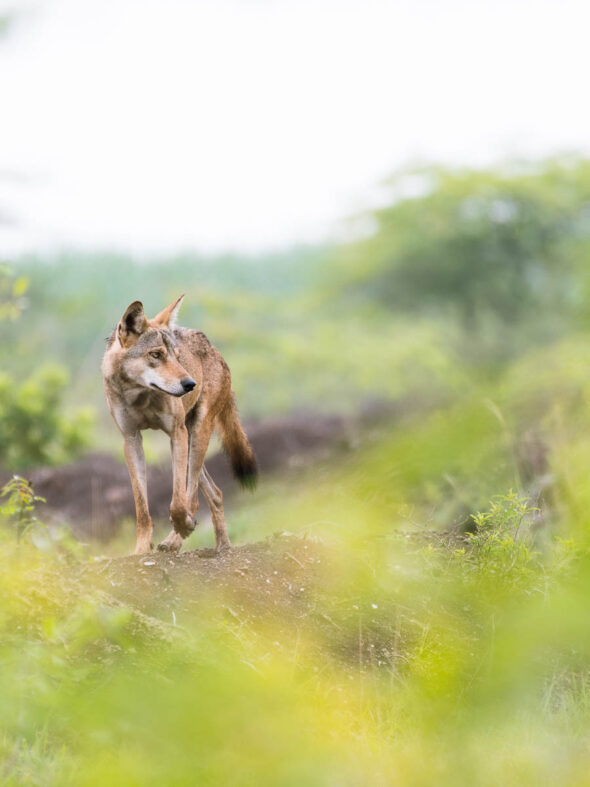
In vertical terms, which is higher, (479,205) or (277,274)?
(479,205)

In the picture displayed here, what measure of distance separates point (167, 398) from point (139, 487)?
23.6 inches

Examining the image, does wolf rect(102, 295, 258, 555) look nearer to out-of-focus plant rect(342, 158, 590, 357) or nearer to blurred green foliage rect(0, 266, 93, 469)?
blurred green foliage rect(0, 266, 93, 469)

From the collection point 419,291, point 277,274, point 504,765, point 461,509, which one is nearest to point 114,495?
point 461,509

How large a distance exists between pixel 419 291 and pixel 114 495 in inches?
504

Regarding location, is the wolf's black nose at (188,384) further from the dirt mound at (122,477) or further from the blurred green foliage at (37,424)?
the blurred green foliage at (37,424)

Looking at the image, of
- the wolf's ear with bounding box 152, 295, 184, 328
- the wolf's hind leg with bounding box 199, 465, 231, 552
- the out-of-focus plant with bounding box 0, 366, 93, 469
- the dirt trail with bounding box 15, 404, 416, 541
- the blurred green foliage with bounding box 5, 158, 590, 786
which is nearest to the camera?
the blurred green foliage with bounding box 5, 158, 590, 786

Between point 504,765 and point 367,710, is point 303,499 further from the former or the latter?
point 367,710

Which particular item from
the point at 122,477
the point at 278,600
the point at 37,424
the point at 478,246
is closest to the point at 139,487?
the point at 278,600

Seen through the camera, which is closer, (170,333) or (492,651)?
(492,651)

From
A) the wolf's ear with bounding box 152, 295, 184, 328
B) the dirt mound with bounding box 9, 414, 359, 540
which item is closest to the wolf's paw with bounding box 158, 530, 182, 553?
the wolf's ear with bounding box 152, 295, 184, 328

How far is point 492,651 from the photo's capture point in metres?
1.21

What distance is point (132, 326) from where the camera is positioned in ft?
18.5

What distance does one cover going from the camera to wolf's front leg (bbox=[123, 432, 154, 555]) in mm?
5805

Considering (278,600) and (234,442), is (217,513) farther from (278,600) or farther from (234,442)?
(278,600)
